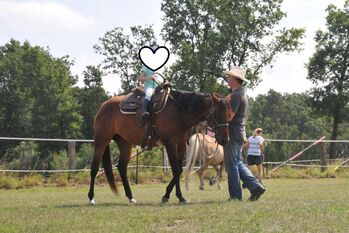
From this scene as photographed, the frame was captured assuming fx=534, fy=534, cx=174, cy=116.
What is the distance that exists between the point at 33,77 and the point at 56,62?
20.4 feet

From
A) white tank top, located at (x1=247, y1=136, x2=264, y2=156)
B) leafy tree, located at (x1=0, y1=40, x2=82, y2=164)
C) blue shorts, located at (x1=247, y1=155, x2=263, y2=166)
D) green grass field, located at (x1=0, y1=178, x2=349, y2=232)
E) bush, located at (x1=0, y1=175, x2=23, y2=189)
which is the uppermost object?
leafy tree, located at (x1=0, y1=40, x2=82, y2=164)

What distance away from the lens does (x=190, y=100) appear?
31.8ft

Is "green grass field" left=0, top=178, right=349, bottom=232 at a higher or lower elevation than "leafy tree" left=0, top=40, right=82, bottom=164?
lower

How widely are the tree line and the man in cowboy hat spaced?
1502 cm

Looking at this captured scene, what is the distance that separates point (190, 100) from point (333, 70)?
126 ft

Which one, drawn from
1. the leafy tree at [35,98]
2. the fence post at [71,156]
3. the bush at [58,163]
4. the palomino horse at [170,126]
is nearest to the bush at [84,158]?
the bush at [58,163]

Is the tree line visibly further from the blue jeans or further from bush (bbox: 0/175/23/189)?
the blue jeans

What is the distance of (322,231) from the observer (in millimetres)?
6195

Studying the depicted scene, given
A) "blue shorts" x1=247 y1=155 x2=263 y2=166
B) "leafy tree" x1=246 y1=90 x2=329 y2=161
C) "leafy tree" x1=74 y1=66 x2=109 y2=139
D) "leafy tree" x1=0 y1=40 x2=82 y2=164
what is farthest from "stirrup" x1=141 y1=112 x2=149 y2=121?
"leafy tree" x1=246 y1=90 x2=329 y2=161

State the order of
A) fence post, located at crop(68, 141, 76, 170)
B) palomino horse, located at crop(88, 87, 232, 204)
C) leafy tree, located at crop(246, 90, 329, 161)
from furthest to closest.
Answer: leafy tree, located at crop(246, 90, 329, 161), fence post, located at crop(68, 141, 76, 170), palomino horse, located at crop(88, 87, 232, 204)

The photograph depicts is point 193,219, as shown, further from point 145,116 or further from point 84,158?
point 84,158

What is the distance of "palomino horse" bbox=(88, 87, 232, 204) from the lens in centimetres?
924

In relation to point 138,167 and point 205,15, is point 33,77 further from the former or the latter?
point 138,167

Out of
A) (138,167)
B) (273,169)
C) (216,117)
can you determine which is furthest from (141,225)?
(273,169)
